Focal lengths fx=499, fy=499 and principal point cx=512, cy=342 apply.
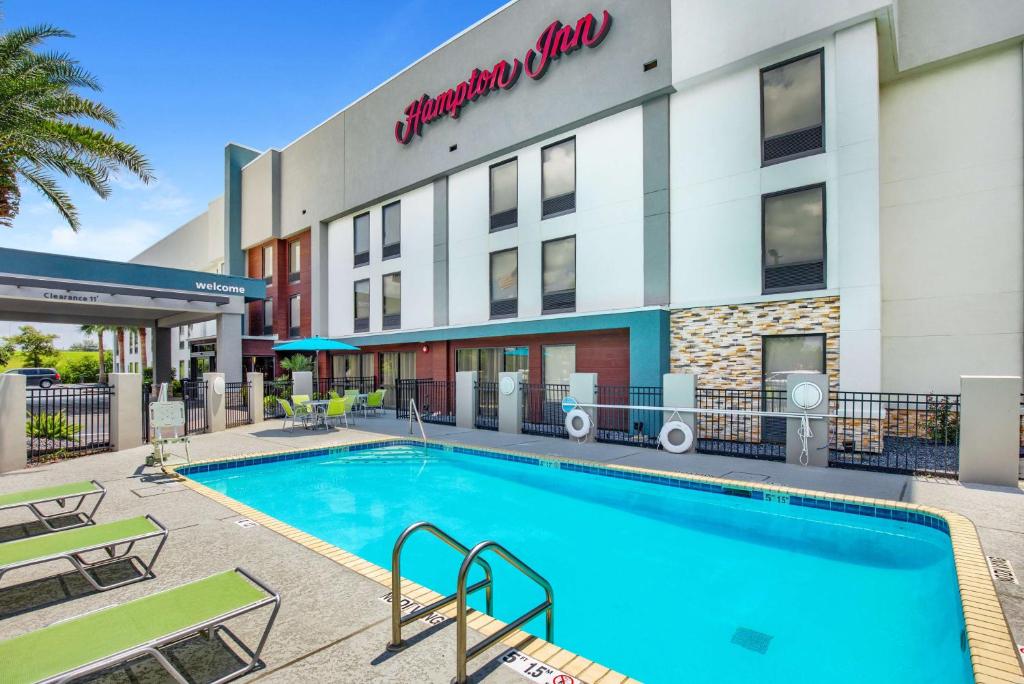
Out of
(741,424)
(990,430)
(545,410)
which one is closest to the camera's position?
(990,430)

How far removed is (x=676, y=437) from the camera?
10.5 metres

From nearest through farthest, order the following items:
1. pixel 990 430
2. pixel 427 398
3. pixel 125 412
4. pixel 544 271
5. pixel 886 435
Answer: pixel 990 430 < pixel 125 412 < pixel 886 435 < pixel 544 271 < pixel 427 398

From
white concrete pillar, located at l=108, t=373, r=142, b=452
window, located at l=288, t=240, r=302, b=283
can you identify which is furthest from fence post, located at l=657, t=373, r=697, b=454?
window, located at l=288, t=240, r=302, b=283

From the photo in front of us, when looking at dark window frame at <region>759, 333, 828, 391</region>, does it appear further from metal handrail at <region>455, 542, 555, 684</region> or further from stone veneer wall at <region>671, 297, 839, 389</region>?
metal handrail at <region>455, 542, 555, 684</region>

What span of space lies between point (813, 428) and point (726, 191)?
6.49 meters

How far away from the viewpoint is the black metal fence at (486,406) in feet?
47.7

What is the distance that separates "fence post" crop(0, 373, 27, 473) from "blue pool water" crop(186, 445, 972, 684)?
2.94 m

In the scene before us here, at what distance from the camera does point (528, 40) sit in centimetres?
1636

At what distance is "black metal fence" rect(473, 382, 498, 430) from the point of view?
14.5 meters

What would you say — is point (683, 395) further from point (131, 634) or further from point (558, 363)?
point (131, 634)

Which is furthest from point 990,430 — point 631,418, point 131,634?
point 131,634

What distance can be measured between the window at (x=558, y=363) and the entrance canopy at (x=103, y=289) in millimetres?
12619

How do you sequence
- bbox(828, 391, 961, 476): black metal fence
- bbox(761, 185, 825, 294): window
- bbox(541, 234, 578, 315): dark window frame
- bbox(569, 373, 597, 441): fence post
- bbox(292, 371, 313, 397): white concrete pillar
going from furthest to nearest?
bbox(292, 371, 313, 397): white concrete pillar, bbox(541, 234, 578, 315): dark window frame, bbox(569, 373, 597, 441): fence post, bbox(761, 185, 825, 294): window, bbox(828, 391, 961, 476): black metal fence

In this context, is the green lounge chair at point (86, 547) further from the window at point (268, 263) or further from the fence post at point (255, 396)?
the window at point (268, 263)
